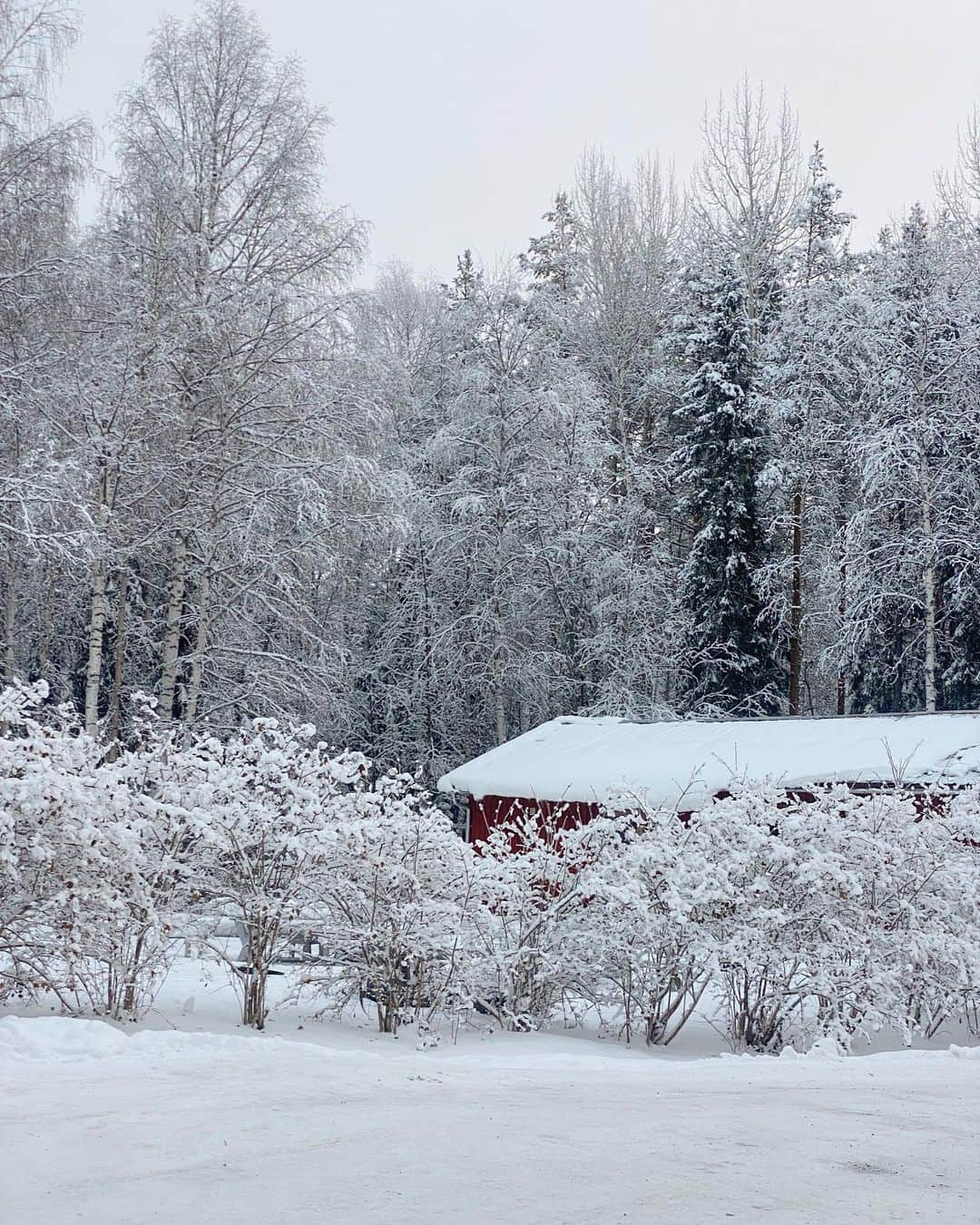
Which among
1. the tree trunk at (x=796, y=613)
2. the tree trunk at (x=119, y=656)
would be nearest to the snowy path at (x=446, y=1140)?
the tree trunk at (x=119, y=656)

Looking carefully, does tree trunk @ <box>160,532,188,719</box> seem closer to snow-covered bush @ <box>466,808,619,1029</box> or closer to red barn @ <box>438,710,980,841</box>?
red barn @ <box>438,710,980,841</box>

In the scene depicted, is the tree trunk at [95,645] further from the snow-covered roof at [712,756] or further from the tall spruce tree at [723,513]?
the tall spruce tree at [723,513]

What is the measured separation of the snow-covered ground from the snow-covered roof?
12.5 ft

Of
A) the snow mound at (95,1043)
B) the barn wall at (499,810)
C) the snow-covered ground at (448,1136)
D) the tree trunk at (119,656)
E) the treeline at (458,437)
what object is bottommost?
the snow mound at (95,1043)

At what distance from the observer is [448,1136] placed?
4531mm

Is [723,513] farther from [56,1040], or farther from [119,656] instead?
[56,1040]

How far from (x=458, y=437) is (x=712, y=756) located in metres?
10.8

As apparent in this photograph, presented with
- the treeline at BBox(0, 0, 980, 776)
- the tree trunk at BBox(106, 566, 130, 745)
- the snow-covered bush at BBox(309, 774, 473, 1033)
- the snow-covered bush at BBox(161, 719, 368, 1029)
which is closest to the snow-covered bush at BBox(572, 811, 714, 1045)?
the snow-covered bush at BBox(309, 774, 473, 1033)

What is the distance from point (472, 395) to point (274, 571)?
7.74 meters

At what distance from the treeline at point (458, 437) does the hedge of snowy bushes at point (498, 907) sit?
550 cm

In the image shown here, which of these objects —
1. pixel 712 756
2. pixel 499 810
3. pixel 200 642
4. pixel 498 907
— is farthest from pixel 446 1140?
pixel 200 642

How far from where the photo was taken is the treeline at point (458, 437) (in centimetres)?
1600

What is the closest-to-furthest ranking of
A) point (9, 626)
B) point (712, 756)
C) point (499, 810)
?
point (712, 756)
point (499, 810)
point (9, 626)

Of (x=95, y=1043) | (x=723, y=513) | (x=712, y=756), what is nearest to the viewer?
(x=95, y=1043)
